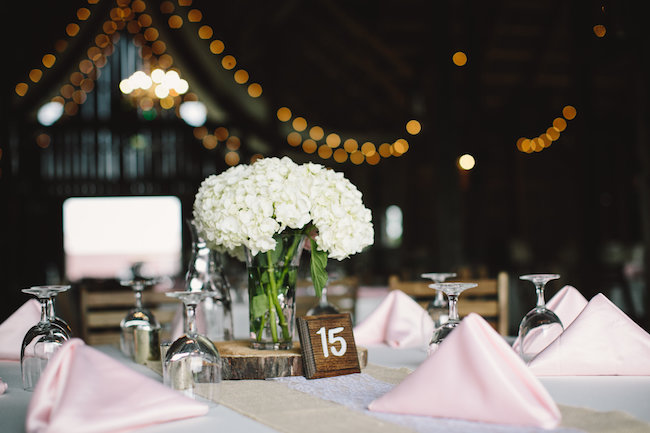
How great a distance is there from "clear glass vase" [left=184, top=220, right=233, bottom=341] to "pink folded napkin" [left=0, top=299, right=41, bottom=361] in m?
0.50

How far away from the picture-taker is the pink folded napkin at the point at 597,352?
162cm

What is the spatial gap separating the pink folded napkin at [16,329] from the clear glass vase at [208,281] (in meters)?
0.50

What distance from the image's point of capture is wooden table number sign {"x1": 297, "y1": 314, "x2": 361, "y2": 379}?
1620mm

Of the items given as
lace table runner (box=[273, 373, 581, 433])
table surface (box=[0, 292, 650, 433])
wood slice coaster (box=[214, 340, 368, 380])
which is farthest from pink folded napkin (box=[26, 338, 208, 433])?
wood slice coaster (box=[214, 340, 368, 380])

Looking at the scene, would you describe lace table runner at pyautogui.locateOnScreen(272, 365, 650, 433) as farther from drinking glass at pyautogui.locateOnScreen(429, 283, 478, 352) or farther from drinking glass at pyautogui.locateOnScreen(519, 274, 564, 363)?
drinking glass at pyautogui.locateOnScreen(519, 274, 564, 363)

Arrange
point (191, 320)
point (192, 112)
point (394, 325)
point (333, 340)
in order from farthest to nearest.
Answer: point (192, 112) → point (394, 325) → point (333, 340) → point (191, 320)

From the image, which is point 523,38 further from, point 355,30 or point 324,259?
point 324,259

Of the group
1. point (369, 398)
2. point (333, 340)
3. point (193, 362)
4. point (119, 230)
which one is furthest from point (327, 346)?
point (119, 230)

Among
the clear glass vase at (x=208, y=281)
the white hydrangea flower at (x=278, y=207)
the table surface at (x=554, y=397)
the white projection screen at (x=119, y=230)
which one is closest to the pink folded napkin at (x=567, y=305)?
the table surface at (x=554, y=397)

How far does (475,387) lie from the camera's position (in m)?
1.19

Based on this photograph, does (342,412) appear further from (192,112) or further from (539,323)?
(192,112)

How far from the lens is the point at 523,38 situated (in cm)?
1112

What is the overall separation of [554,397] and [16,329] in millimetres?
1593

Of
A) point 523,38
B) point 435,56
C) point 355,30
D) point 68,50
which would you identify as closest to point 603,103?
point 523,38
